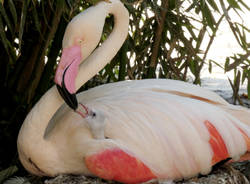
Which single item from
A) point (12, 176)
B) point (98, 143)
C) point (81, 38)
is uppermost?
point (81, 38)

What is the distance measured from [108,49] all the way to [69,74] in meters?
0.35

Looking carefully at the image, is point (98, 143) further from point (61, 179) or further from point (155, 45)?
point (155, 45)

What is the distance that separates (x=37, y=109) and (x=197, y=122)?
710mm

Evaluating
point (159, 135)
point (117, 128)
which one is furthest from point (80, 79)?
point (159, 135)

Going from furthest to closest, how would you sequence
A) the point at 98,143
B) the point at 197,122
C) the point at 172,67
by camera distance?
the point at 172,67 → the point at 197,122 → the point at 98,143

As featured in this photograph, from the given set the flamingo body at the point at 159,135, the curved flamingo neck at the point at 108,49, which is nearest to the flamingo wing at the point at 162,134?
the flamingo body at the point at 159,135

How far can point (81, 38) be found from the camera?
7.30 ft

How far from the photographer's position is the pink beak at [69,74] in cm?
216

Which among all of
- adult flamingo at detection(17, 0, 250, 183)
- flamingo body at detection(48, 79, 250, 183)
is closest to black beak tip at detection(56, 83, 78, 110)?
adult flamingo at detection(17, 0, 250, 183)

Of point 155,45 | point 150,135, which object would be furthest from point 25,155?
point 155,45

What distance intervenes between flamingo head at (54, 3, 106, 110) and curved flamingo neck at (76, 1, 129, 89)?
5.5 inches

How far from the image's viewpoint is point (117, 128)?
2.27 metres

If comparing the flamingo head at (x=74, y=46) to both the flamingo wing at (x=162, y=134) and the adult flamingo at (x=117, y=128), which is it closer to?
the adult flamingo at (x=117, y=128)

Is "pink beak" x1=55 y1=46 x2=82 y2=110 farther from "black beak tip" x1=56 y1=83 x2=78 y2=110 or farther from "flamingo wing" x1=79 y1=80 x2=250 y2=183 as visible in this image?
"flamingo wing" x1=79 y1=80 x2=250 y2=183
